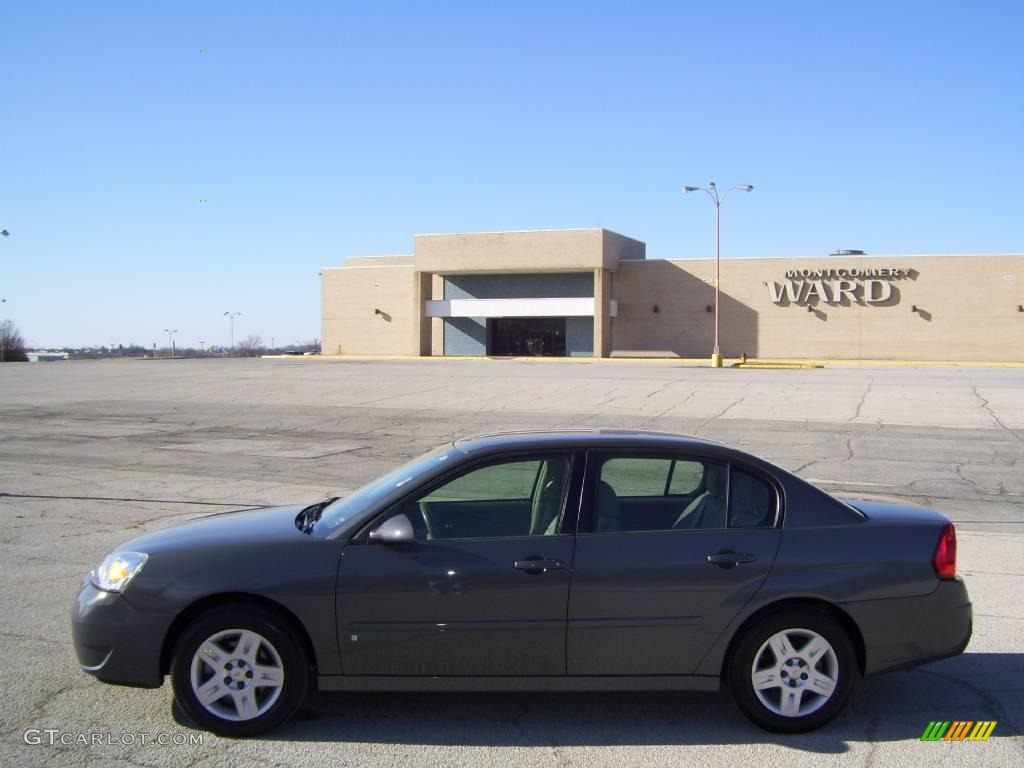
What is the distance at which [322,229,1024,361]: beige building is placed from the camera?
5444 centimetres

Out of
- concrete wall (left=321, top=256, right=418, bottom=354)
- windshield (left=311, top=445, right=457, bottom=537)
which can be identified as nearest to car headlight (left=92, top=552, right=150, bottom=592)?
windshield (left=311, top=445, right=457, bottom=537)

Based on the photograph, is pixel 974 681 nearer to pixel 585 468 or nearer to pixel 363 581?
pixel 585 468

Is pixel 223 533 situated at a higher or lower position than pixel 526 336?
lower

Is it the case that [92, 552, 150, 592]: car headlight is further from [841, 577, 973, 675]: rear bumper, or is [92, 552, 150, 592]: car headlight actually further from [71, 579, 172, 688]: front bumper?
[841, 577, 973, 675]: rear bumper

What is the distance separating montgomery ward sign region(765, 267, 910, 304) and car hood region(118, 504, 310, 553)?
54.8 meters

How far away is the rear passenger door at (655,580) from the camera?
475cm

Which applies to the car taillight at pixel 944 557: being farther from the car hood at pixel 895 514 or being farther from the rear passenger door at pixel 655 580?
the rear passenger door at pixel 655 580

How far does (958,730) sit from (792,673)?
90 cm

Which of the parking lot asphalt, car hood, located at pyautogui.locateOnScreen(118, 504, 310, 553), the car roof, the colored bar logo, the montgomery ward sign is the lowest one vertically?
the colored bar logo

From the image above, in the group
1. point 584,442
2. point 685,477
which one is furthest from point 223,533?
point 685,477

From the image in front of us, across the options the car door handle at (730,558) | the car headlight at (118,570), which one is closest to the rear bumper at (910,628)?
the car door handle at (730,558)

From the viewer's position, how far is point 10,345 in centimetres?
8169

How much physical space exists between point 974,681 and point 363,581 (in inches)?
140

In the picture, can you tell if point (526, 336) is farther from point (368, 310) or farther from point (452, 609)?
point (452, 609)
